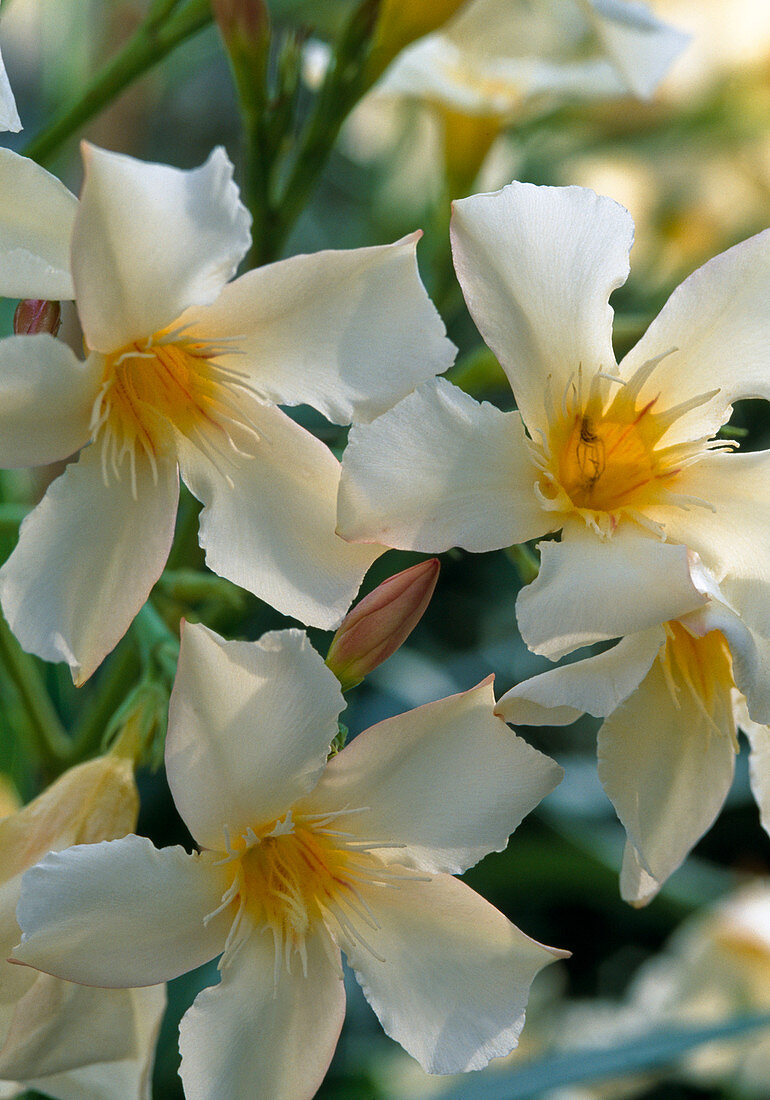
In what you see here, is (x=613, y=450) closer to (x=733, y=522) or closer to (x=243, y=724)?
(x=733, y=522)

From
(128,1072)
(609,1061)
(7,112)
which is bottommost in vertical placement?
(609,1061)

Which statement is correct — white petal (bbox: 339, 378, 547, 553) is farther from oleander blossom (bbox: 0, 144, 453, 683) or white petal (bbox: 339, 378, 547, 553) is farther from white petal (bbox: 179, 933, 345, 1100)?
white petal (bbox: 179, 933, 345, 1100)

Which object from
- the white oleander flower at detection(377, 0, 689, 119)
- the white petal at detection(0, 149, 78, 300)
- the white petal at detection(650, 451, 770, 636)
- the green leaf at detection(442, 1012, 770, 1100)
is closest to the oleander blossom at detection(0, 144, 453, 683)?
the white petal at detection(0, 149, 78, 300)

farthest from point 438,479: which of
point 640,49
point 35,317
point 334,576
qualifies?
point 640,49

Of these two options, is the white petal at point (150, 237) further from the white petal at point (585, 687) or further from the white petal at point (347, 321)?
the white petal at point (585, 687)

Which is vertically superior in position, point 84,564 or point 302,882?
point 84,564

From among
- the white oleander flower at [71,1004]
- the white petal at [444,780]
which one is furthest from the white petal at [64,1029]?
the white petal at [444,780]
